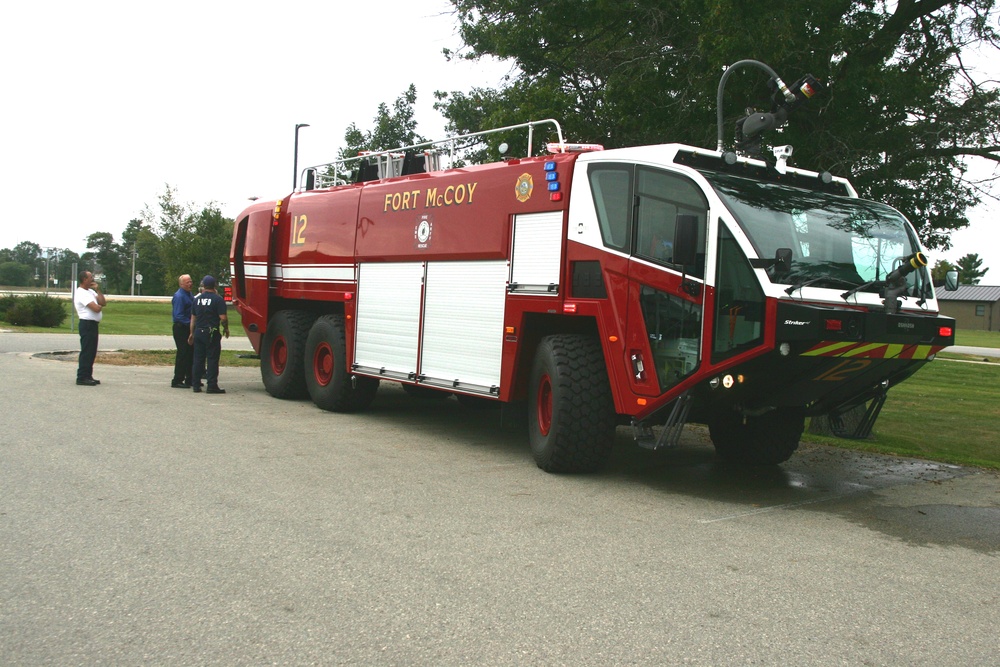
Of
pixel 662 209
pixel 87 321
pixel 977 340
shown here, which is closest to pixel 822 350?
pixel 662 209

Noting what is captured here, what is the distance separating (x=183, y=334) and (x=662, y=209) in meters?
9.54

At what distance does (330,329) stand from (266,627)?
8543mm

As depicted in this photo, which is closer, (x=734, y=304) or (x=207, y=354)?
(x=734, y=304)

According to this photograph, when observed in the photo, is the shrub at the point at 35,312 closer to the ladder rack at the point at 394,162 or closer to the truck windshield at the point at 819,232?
the ladder rack at the point at 394,162

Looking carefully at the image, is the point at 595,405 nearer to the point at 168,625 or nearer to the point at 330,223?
the point at 168,625

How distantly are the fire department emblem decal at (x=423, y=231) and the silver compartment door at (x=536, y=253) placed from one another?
165cm

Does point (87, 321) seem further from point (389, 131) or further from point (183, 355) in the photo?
point (389, 131)

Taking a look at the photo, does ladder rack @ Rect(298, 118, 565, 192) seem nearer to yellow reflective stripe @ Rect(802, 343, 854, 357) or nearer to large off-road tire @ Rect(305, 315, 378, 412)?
large off-road tire @ Rect(305, 315, 378, 412)

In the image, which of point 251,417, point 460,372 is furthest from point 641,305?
point 251,417

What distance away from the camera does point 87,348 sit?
47.0 ft

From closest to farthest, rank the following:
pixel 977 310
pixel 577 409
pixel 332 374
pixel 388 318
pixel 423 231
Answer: pixel 577 409, pixel 423 231, pixel 388 318, pixel 332 374, pixel 977 310

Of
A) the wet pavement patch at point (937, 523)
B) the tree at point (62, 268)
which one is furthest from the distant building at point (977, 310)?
the tree at point (62, 268)

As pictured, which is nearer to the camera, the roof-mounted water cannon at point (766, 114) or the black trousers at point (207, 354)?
the roof-mounted water cannon at point (766, 114)

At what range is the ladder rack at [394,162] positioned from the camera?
12.2 m
